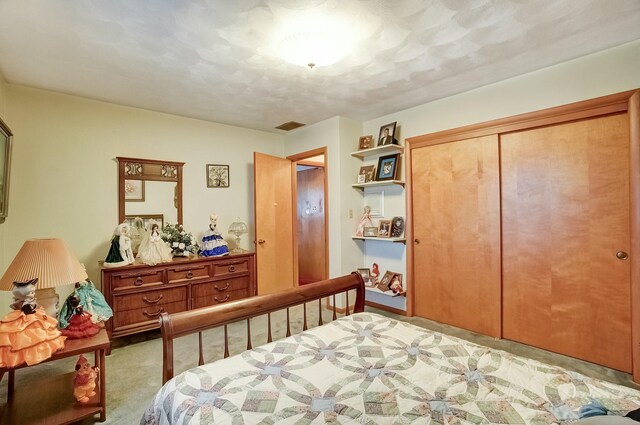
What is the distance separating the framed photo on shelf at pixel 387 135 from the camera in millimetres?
3525

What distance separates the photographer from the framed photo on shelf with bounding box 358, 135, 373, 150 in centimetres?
380

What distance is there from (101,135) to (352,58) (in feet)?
8.71

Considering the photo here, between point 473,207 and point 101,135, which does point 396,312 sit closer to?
point 473,207

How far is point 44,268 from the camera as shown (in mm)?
1721

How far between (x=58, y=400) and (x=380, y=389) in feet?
6.34

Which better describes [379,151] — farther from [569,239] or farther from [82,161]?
[82,161]

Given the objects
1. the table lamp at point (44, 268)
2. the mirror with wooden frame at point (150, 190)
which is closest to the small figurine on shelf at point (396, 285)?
the mirror with wooden frame at point (150, 190)

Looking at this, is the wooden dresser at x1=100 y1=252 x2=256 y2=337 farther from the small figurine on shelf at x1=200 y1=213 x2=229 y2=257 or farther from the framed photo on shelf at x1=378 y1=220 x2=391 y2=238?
the framed photo on shelf at x1=378 y1=220 x2=391 y2=238

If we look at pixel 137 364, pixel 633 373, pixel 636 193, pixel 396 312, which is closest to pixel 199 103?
pixel 137 364

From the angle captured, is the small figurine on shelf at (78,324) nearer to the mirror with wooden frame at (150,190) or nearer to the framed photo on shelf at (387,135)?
the mirror with wooden frame at (150,190)

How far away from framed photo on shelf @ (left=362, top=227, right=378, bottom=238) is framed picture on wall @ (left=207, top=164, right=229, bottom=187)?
1.90m

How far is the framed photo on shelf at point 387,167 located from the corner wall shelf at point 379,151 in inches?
2.7

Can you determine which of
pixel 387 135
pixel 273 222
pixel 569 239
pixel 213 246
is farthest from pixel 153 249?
pixel 569 239

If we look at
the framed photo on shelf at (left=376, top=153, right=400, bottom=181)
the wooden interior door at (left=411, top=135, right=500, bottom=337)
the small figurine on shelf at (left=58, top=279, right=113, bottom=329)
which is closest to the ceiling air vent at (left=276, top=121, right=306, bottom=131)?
the framed photo on shelf at (left=376, top=153, right=400, bottom=181)
